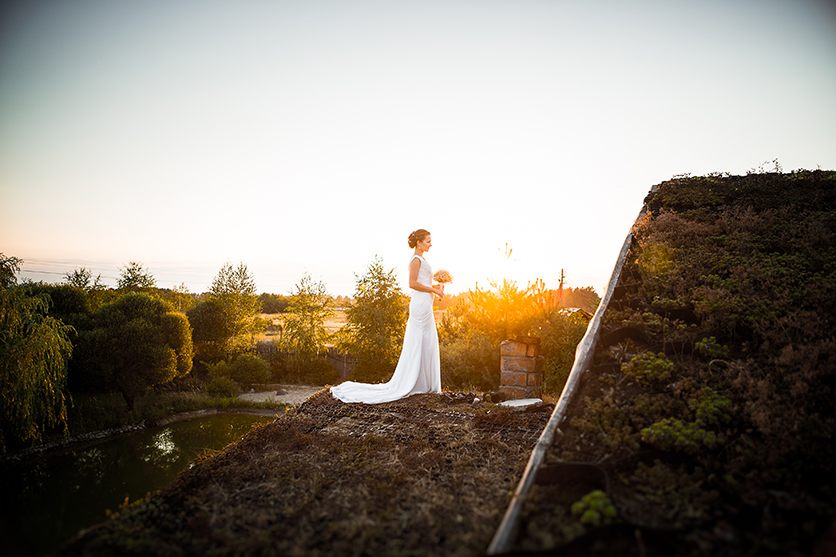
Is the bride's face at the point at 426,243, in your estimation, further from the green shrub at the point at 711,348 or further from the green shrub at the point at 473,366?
the green shrub at the point at 711,348

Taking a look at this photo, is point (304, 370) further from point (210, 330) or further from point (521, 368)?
point (521, 368)

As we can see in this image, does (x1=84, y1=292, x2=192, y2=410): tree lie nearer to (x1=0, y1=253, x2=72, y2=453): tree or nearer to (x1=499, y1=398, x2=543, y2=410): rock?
(x1=0, y1=253, x2=72, y2=453): tree

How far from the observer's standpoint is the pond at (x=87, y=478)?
3615mm

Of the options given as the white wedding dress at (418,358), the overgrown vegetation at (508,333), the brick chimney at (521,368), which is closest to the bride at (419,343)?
the white wedding dress at (418,358)

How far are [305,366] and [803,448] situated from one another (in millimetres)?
11219

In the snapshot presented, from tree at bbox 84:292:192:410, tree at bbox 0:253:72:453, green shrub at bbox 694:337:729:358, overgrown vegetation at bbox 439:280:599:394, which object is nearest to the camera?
green shrub at bbox 694:337:729:358

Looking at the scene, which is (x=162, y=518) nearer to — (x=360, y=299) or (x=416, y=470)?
(x=416, y=470)

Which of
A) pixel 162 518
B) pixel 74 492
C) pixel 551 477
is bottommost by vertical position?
pixel 74 492

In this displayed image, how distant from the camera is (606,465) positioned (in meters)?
2.62

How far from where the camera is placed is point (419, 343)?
636 cm

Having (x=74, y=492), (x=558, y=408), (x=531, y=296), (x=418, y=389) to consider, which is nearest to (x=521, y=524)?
(x=558, y=408)

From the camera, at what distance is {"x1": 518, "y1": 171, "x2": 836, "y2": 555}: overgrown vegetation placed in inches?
81.5

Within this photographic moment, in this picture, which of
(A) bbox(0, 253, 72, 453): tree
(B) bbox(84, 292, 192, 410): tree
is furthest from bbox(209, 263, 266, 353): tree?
(A) bbox(0, 253, 72, 453): tree

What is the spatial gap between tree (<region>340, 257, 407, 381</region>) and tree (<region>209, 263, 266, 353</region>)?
3371mm
